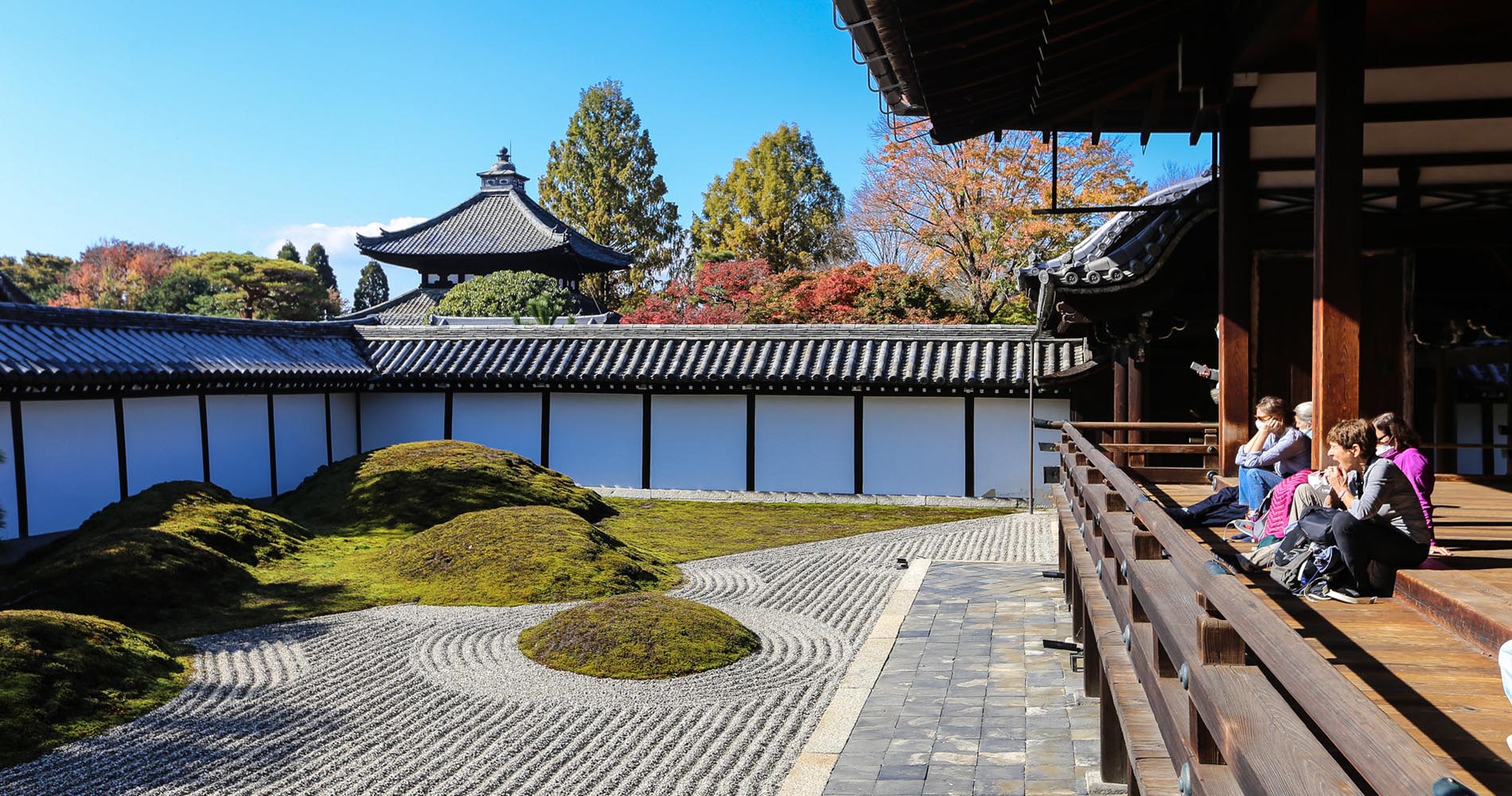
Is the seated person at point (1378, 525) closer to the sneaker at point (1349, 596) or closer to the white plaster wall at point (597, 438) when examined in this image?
the sneaker at point (1349, 596)

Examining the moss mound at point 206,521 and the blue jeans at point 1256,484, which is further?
the moss mound at point 206,521

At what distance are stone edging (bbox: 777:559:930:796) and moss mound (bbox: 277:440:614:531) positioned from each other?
7.29 m

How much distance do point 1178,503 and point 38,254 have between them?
62.9m

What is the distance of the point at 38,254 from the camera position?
55.4 metres

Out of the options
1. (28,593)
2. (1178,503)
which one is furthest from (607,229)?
(1178,503)

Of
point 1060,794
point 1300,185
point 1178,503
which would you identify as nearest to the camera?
point 1060,794

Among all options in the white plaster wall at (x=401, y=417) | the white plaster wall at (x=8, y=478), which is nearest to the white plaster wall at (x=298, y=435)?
the white plaster wall at (x=401, y=417)

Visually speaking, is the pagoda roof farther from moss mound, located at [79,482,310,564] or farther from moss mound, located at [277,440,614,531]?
moss mound, located at [79,482,310,564]

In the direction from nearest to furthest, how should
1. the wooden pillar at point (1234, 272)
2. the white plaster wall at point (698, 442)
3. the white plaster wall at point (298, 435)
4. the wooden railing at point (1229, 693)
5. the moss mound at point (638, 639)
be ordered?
the wooden railing at point (1229, 693)
the wooden pillar at point (1234, 272)
the moss mound at point (638, 639)
the white plaster wall at point (298, 435)
the white plaster wall at point (698, 442)

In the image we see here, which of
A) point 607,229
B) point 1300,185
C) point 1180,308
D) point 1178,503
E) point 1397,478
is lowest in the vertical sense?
point 1178,503

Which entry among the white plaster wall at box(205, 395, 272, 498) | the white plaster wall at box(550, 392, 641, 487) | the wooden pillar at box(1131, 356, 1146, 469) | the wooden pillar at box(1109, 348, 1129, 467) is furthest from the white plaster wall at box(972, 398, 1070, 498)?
the white plaster wall at box(205, 395, 272, 498)

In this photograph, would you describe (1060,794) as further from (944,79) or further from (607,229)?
(607,229)

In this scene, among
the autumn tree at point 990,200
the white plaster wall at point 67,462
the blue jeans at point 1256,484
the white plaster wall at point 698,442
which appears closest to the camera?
the blue jeans at point 1256,484

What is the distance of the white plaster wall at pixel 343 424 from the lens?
22.0 m
